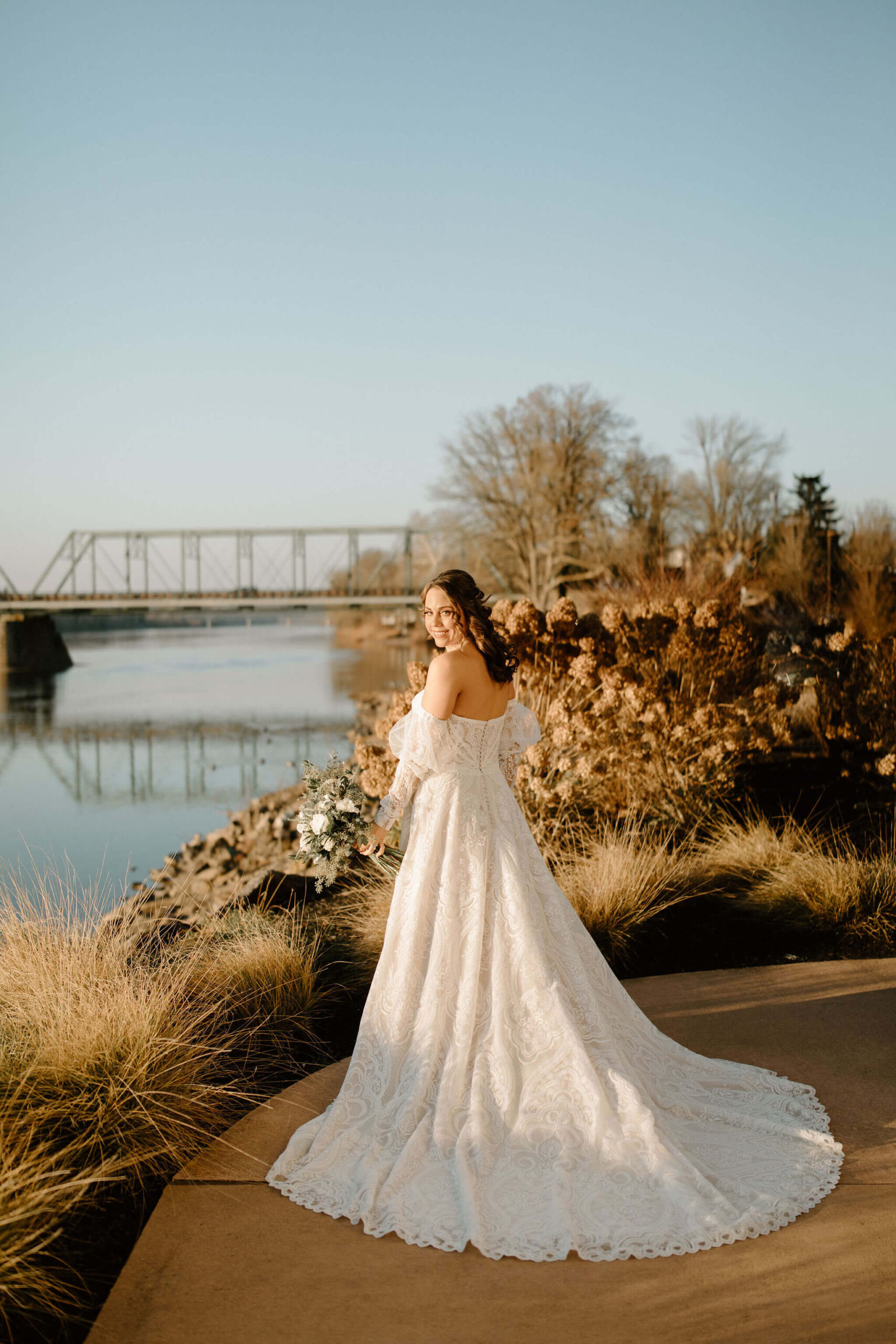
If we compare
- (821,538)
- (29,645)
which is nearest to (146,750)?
(821,538)

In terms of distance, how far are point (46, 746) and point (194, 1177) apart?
22203mm

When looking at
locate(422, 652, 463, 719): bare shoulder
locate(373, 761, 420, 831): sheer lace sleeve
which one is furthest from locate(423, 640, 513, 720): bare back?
locate(373, 761, 420, 831): sheer lace sleeve

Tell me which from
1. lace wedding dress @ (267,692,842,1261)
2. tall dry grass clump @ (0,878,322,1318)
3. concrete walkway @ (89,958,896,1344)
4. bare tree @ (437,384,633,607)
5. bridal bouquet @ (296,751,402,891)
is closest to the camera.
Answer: concrete walkway @ (89,958,896,1344)

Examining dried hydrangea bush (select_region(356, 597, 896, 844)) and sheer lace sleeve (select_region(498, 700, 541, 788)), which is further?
dried hydrangea bush (select_region(356, 597, 896, 844))

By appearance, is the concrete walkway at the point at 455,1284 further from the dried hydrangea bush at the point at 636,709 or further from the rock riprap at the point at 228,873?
the dried hydrangea bush at the point at 636,709

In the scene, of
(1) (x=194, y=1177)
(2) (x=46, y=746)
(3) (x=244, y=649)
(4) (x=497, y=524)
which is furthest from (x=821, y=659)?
(3) (x=244, y=649)

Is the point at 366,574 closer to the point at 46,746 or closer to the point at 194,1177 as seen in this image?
the point at 46,746

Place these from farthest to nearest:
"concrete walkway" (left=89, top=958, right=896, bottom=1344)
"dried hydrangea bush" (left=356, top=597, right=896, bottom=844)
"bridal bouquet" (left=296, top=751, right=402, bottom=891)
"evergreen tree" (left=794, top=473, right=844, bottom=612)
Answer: "evergreen tree" (left=794, top=473, right=844, bottom=612)
"dried hydrangea bush" (left=356, top=597, right=896, bottom=844)
"bridal bouquet" (left=296, top=751, right=402, bottom=891)
"concrete walkway" (left=89, top=958, right=896, bottom=1344)

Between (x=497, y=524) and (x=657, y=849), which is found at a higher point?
(x=497, y=524)

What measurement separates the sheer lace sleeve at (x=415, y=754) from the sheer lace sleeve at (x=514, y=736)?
0.30 meters

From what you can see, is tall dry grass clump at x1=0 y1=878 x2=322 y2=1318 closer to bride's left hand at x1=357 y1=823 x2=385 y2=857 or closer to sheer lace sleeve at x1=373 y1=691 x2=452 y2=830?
bride's left hand at x1=357 y1=823 x2=385 y2=857

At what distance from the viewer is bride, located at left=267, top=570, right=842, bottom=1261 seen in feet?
8.48

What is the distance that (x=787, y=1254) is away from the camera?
8.07 feet

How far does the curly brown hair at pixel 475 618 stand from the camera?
329 cm
